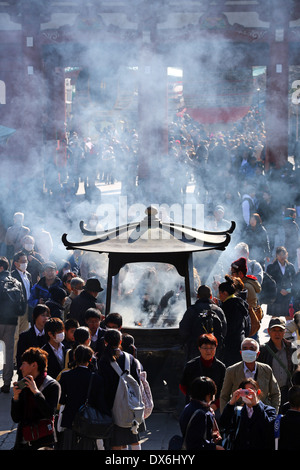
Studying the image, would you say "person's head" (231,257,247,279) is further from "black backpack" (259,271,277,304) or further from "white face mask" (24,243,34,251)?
"white face mask" (24,243,34,251)

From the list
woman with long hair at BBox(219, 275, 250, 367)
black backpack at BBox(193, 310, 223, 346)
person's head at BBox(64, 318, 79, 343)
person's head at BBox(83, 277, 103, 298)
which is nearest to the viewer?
person's head at BBox(64, 318, 79, 343)

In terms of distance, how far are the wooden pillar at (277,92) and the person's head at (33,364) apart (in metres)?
10.2

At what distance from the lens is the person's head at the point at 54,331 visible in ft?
18.7

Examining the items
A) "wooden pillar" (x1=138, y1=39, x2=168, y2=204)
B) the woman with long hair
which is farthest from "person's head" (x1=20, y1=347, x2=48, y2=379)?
"wooden pillar" (x1=138, y1=39, x2=168, y2=204)

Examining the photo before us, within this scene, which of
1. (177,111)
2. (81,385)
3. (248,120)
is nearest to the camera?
(81,385)

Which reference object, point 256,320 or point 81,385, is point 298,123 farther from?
point 81,385

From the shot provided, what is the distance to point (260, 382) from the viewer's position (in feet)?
17.6

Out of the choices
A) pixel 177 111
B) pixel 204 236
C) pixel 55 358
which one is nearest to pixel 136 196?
pixel 204 236

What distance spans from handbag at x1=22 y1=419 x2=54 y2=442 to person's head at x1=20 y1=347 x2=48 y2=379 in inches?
11.1

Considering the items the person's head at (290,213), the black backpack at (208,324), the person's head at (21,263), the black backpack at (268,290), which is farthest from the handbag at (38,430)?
the person's head at (290,213)

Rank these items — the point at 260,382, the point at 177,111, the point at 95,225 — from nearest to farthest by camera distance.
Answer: the point at 260,382, the point at 95,225, the point at 177,111

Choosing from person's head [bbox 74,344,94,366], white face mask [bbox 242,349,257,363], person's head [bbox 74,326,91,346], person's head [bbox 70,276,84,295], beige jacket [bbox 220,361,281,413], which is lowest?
beige jacket [bbox 220,361,281,413]

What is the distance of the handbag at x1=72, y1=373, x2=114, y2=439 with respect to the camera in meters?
4.86

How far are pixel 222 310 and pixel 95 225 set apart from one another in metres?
3.83
